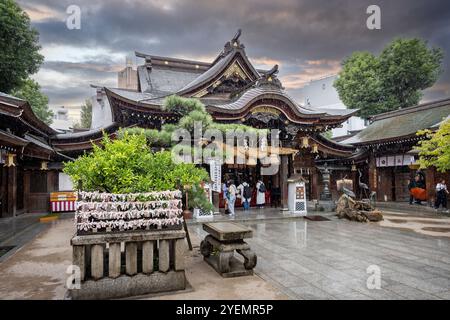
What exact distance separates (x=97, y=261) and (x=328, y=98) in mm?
48719

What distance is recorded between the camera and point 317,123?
16.4 m

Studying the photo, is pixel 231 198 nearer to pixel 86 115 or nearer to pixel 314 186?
pixel 314 186

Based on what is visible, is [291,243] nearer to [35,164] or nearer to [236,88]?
[236,88]

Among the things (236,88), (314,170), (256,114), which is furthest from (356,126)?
(256,114)

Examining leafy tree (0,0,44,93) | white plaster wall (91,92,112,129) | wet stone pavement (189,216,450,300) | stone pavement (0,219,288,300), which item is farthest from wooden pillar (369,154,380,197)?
white plaster wall (91,92,112,129)

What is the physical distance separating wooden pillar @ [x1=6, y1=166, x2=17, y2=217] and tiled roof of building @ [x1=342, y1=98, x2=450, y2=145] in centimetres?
2145

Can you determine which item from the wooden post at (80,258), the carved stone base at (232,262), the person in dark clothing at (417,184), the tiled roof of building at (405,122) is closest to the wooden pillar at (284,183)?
the tiled roof of building at (405,122)

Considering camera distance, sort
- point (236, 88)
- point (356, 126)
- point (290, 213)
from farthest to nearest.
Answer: point (356, 126) → point (236, 88) → point (290, 213)

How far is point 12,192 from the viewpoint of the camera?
45.4 ft

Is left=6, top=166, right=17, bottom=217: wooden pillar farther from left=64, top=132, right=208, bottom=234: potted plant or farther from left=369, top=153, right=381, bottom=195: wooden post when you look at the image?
left=369, top=153, right=381, bottom=195: wooden post

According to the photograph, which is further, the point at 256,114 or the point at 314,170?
the point at 314,170

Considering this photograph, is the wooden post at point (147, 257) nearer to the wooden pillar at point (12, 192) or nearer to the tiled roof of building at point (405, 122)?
the wooden pillar at point (12, 192)
